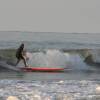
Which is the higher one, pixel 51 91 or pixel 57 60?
pixel 51 91

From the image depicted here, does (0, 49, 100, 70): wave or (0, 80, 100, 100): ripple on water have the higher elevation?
(0, 80, 100, 100): ripple on water

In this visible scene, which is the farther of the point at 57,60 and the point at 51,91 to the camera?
the point at 57,60

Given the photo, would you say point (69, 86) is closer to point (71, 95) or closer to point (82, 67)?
point (71, 95)

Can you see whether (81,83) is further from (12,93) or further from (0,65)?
(0,65)

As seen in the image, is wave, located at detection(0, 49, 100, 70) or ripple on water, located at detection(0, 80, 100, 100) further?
wave, located at detection(0, 49, 100, 70)

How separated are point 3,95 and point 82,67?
19.9m

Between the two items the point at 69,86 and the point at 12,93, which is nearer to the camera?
the point at 12,93

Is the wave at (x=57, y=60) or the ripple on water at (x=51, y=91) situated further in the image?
the wave at (x=57, y=60)

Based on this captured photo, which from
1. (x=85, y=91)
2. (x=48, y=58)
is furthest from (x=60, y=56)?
(x=85, y=91)

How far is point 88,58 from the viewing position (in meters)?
40.4

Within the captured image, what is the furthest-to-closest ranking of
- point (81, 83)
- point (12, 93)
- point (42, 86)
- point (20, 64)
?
1. point (20, 64)
2. point (81, 83)
3. point (42, 86)
4. point (12, 93)

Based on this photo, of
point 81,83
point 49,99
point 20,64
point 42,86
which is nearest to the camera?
point 49,99

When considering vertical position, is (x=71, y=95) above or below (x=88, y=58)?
above

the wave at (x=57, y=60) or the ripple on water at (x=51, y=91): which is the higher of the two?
the ripple on water at (x=51, y=91)
